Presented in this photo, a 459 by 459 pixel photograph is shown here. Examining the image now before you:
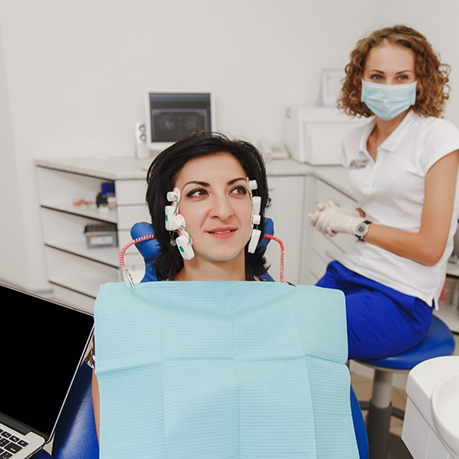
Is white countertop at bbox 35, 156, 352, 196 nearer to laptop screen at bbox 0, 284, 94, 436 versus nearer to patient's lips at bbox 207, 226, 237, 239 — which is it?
patient's lips at bbox 207, 226, 237, 239

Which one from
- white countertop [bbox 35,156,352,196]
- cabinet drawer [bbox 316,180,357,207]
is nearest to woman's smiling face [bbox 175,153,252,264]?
cabinet drawer [bbox 316,180,357,207]

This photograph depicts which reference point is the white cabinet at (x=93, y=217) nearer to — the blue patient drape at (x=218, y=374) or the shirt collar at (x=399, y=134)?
the shirt collar at (x=399, y=134)

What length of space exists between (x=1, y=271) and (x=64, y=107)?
3.54 feet

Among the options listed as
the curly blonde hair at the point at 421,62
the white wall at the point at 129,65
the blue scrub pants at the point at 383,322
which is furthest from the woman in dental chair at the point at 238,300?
the white wall at the point at 129,65

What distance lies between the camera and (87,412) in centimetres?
97

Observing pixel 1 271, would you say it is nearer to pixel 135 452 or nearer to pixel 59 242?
pixel 59 242

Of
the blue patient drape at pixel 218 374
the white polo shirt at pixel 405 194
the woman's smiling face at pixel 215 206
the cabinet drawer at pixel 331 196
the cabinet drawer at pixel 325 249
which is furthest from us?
the cabinet drawer at pixel 325 249

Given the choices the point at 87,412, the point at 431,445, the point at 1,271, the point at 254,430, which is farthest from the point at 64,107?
the point at 431,445

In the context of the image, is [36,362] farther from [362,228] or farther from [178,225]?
[362,228]

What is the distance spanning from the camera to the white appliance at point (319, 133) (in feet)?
8.91

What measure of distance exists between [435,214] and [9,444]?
127cm

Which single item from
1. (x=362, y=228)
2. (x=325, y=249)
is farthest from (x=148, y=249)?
(x=325, y=249)

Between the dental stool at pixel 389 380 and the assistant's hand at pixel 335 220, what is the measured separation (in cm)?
41

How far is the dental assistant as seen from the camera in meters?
1.45
